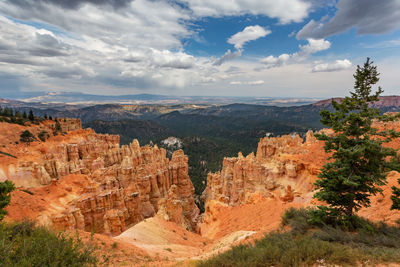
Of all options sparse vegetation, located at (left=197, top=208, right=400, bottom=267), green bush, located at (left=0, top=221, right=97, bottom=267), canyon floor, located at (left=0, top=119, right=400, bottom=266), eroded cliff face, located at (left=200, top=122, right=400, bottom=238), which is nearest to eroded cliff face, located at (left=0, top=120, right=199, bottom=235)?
canyon floor, located at (left=0, top=119, right=400, bottom=266)

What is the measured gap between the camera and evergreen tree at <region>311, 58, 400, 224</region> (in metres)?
9.14

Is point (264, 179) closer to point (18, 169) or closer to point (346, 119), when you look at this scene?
point (346, 119)

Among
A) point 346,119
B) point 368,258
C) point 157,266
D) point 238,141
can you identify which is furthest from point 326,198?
point 238,141

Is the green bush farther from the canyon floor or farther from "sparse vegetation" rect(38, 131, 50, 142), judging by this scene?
"sparse vegetation" rect(38, 131, 50, 142)

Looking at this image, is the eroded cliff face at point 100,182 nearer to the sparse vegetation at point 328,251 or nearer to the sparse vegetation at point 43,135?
the sparse vegetation at point 43,135


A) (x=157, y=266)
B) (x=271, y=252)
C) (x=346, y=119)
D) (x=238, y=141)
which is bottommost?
(x=238, y=141)

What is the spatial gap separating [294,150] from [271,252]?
28.5 meters

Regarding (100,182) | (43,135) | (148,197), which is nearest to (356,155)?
(100,182)

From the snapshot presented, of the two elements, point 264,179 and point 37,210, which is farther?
point 264,179

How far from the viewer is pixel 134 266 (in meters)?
9.56

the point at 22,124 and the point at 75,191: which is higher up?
the point at 22,124

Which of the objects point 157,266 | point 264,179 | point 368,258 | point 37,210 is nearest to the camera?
point 368,258

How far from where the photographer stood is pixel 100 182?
29938 millimetres

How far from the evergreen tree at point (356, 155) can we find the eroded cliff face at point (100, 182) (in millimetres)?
13309
